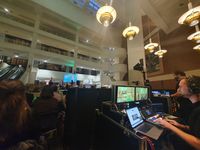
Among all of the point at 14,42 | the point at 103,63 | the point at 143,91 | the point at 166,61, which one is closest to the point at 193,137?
the point at 143,91

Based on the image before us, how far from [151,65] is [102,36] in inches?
162

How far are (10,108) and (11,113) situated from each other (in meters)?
0.04

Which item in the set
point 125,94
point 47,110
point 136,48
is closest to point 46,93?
point 47,110

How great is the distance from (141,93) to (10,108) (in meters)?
2.21

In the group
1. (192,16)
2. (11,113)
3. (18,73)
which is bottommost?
(11,113)

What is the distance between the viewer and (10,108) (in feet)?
2.82

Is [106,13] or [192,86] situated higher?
[106,13]

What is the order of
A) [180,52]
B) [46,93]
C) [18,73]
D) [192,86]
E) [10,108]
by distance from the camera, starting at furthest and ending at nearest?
[180,52] < [18,73] < [46,93] < [192,86] < [10,108]

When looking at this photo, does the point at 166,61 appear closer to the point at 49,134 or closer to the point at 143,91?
the point at 143,91

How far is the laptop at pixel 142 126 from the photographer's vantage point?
1.32 m

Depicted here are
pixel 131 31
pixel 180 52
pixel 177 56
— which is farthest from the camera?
pixel 177 56

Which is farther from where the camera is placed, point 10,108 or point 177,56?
point 177,56

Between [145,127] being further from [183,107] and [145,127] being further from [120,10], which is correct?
[120,10]

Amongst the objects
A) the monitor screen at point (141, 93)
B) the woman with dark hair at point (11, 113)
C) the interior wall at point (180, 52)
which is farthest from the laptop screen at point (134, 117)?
the interior wall at point (180, 52)
